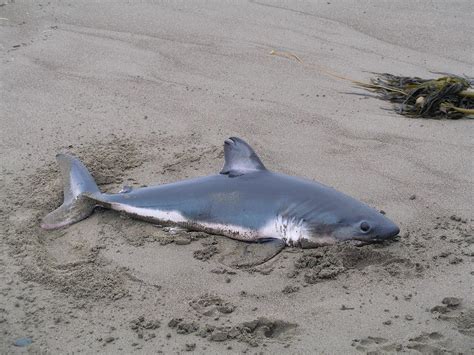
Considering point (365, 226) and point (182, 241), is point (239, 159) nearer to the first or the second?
point (182, 241)

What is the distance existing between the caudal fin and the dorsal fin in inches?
37.3

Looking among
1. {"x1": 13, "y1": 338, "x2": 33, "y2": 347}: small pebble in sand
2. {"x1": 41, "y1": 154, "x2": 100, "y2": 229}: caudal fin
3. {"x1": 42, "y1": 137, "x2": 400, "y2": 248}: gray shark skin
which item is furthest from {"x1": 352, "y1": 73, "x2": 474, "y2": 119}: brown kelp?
{"x1": 13, "y1": 338, "x2": 33, "y2": 347}: small pebble in sand

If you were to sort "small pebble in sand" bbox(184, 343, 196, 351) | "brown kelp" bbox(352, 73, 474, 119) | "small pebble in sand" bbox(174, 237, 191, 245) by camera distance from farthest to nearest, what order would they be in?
"brown kelp" bbox(352, 73, 474, 119)
"small pebble in sand" bbox(174, 237, 191, 245)
"small pebble in sand" bbox(184, 343, 196, 351)

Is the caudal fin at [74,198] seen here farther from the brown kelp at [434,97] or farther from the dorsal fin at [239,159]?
the brown kelp at [434,97]

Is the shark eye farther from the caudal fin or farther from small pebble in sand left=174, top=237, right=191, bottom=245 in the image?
the caudal fin

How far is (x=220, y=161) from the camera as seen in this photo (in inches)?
200

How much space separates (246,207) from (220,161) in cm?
108

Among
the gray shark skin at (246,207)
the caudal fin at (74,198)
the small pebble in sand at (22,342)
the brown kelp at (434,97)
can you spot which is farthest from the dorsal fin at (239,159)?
the brown kelp at (434,97)

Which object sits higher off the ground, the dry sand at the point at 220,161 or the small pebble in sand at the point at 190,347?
the dry sand at the point at 220,161

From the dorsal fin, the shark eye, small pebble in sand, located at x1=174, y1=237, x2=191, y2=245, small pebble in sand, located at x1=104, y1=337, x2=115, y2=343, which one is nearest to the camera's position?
small pebble in sand, located at x1=104, y1=337, x2=115, y2=343

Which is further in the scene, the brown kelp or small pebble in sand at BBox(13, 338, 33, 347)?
the brown kelp

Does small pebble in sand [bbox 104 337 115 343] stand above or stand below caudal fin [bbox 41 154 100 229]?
below

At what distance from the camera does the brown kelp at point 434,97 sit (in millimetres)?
5855

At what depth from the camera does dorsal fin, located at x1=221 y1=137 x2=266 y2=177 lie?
422 cm
